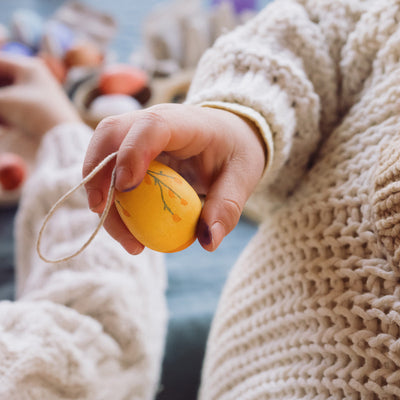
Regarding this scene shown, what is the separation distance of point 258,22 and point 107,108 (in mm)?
501

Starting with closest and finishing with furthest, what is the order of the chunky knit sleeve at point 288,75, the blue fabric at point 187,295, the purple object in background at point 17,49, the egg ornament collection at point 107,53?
the chunky knit sleeve at point 288,75 < the blue fabric at point 187,295 < the egg ornament collection at point 107,53 < the purple object in background at point 17,49

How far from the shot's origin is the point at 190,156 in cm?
26

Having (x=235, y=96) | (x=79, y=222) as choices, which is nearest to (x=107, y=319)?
(x=79, y=222)

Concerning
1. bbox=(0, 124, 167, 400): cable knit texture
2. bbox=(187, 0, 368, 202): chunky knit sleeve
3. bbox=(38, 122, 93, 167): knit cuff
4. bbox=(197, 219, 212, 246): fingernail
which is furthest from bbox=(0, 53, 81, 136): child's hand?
bbox=(197, 219, 212, 246): fingernail

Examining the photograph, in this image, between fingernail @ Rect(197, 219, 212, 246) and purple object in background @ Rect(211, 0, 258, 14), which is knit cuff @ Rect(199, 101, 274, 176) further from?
purple object in background @ Rect(211, 0, 258, 14)

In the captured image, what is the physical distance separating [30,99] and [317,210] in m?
0.48

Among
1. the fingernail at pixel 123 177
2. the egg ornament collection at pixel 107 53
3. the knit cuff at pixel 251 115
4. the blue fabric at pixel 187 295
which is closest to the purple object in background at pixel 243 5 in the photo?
the egg ornament collection at pixel 107 53

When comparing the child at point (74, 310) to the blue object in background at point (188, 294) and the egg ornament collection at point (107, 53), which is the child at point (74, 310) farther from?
the egg ornament collection at point (107, 53)

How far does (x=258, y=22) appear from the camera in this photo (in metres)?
0.37

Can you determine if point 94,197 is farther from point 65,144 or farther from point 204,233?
point 65,144

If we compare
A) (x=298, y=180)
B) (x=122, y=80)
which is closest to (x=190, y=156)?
(x=298, y=180)

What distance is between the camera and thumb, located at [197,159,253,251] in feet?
0.76

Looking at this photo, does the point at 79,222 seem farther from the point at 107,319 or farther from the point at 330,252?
the point at 330,252

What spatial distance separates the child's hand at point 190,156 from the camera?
212 mm
